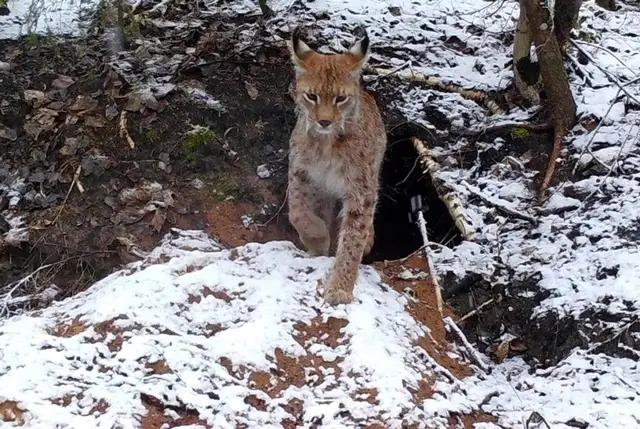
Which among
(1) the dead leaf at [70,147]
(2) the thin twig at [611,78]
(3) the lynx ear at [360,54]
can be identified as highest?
(3) the lynx ear at [360,54]

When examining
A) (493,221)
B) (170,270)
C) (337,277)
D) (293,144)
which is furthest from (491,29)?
(170,270)

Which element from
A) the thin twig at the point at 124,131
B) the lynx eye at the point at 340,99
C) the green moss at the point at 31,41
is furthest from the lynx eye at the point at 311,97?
the green moss at the point at 31,41

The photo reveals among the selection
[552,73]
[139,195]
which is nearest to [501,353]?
[552,73]

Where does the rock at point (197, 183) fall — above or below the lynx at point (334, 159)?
below

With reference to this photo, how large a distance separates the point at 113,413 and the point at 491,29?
6278mm

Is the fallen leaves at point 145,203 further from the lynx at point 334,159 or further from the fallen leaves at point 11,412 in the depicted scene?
the fallen leaves at point 11,412

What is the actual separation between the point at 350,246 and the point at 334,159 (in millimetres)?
657

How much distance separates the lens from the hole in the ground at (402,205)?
22.9ft

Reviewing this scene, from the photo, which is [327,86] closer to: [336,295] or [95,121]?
[336,295]

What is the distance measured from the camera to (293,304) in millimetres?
4887

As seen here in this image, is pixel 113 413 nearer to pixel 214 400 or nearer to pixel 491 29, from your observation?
pixel 214 400

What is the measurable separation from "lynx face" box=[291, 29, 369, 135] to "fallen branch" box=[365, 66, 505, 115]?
7.07ft

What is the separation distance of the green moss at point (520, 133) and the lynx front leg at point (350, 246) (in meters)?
1.88

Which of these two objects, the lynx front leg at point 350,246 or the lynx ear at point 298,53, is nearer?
the lynx front leg at point 350,246
